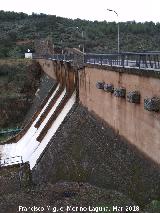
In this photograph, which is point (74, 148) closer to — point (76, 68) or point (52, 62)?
point (76, 68)

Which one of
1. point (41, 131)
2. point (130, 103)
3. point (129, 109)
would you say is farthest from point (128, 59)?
point (41, 131)

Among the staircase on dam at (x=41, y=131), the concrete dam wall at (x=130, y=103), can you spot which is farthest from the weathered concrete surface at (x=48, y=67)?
the concrete dam wall at (x=130, y=103)

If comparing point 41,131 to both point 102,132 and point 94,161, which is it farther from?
point 94,161

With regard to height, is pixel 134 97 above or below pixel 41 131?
above

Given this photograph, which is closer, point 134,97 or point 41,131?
point 134,97

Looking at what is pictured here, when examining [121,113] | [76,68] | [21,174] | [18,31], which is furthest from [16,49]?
[121,113]

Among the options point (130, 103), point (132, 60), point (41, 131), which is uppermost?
point (132, 60)

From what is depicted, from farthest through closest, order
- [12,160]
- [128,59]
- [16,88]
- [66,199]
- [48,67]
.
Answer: [16,88] → [48,67] → [12,160] → [128,59] → [66,199]
